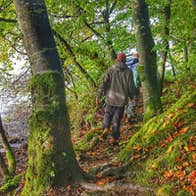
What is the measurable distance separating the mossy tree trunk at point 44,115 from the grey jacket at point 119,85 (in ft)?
9.04

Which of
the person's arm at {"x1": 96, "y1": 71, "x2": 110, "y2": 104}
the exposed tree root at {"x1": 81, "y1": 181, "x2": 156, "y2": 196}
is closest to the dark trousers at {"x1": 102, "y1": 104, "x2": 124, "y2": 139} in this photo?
the person's arm at {"x1": 96, "y1": 71, "x2": 110, "y2": 104}

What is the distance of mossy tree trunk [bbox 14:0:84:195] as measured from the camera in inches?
Result: 193

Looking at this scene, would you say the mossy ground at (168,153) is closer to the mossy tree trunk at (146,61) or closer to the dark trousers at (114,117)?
the mossy tree trunk at (146,61)

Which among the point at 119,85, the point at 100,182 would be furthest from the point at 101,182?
the point at 119,85

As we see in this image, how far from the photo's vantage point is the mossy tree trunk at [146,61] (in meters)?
7.39

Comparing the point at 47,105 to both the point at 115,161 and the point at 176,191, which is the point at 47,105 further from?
the point at 176,191

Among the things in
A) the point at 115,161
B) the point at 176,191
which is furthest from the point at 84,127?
the point at 176,191

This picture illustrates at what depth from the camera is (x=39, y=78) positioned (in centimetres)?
509

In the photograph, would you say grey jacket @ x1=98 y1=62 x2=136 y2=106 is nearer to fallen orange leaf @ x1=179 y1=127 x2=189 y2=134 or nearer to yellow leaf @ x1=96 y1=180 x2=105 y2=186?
fallen orange leaf @ x1=179 y1=127 x2=189 y2=134

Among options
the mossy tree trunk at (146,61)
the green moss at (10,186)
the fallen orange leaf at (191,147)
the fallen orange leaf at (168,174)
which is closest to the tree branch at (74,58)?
the mossy tree trunk at (146,61)

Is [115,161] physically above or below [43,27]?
below

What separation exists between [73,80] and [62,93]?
10499 mm

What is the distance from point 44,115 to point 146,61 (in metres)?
3.22

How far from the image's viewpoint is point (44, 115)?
4.97 meters
